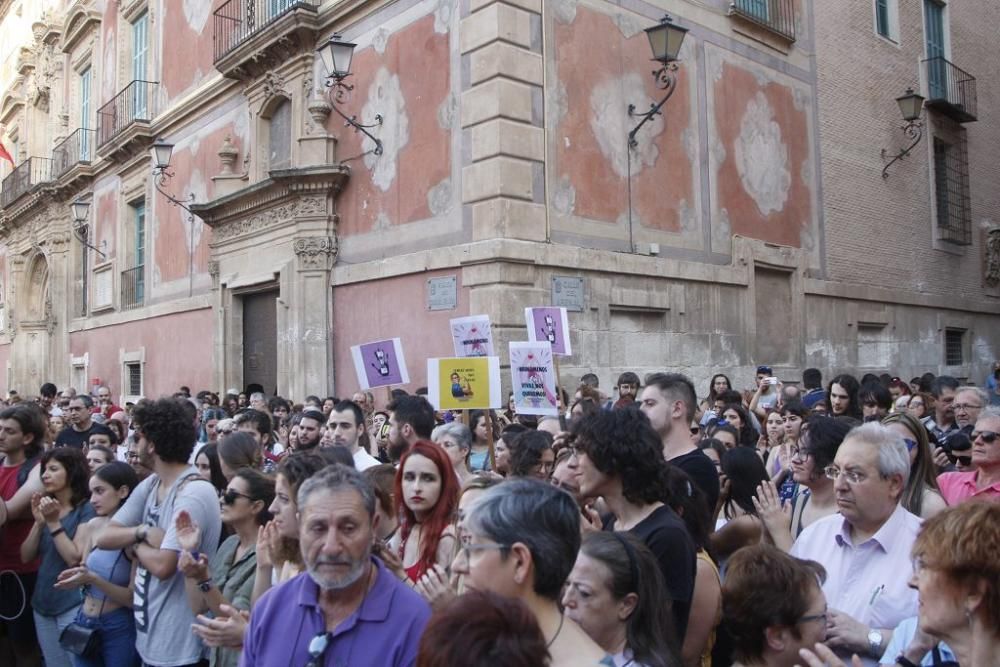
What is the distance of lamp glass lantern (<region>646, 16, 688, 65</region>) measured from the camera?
1190 cm

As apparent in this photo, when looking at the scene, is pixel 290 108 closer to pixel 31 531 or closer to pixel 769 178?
pixel 769 178

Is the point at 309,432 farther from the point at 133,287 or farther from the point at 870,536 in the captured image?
the point at 133,287

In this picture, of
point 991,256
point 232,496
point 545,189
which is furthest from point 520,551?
point 991,256

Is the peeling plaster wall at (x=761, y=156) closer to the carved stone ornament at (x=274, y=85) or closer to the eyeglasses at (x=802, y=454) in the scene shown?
the carved stone ornament at (x=274, y=85)

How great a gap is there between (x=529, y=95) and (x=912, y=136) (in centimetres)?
1106

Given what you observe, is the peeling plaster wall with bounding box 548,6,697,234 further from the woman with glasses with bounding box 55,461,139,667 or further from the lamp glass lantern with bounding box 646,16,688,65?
the woman with glasses with bounding box 55,461,139,667

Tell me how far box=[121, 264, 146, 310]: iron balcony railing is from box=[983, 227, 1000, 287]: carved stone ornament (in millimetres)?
19590

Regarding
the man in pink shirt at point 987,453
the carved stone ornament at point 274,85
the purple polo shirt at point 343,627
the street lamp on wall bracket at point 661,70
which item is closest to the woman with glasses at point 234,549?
the purple polo shirt at point 343,627

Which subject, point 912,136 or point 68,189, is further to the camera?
point 68,189

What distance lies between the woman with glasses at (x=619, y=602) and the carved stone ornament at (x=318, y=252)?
11.8 metres

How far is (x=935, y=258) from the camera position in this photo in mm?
19641

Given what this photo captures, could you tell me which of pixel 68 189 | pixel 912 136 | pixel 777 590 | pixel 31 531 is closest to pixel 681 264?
pixel 912 136

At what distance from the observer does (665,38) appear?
1191cm

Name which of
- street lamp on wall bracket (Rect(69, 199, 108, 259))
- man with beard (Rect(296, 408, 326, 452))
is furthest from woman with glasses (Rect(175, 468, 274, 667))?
street lamp on wall bracket (Rect(69, 199, 108, 259))
